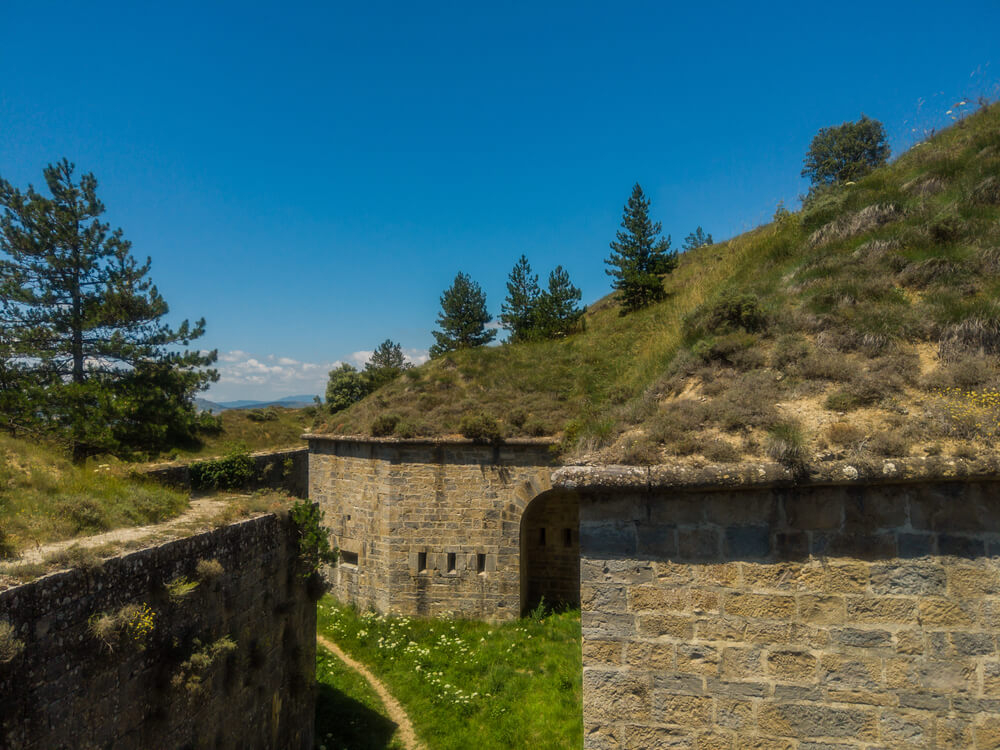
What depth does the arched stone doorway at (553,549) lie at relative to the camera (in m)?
15.5

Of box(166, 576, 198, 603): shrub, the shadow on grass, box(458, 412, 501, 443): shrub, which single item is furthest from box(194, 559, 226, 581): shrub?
box(458, 412, 501, 443): shrub

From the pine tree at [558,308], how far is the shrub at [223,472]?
13.0 metres

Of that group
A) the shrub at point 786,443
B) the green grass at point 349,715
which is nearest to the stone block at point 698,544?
the shrub at point 786,443

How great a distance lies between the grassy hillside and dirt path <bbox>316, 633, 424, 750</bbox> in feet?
23.3

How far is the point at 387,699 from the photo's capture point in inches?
428

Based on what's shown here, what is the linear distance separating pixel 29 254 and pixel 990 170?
80.3 ft

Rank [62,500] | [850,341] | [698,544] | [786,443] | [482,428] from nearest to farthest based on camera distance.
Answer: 1. [786,443]
2. [698,544]
3. [850,341]
4. [62,500]
5. [482,428]

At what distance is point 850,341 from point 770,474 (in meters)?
2.14

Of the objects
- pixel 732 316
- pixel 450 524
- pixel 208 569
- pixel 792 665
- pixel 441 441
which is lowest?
pixel 450 524

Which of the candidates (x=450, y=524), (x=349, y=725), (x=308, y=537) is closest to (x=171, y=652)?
(x=308, y=537)

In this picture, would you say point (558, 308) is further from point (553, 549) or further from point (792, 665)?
point (792, 665)

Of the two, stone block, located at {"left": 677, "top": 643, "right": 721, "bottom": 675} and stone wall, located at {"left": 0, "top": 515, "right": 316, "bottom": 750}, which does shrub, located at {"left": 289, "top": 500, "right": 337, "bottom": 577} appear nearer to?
stone wall, located at {"left": 0, "top": 515, "right": 316, "bottom": 750}

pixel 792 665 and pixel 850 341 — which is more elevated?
pixel 850 341

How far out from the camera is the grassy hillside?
14.0 ft
